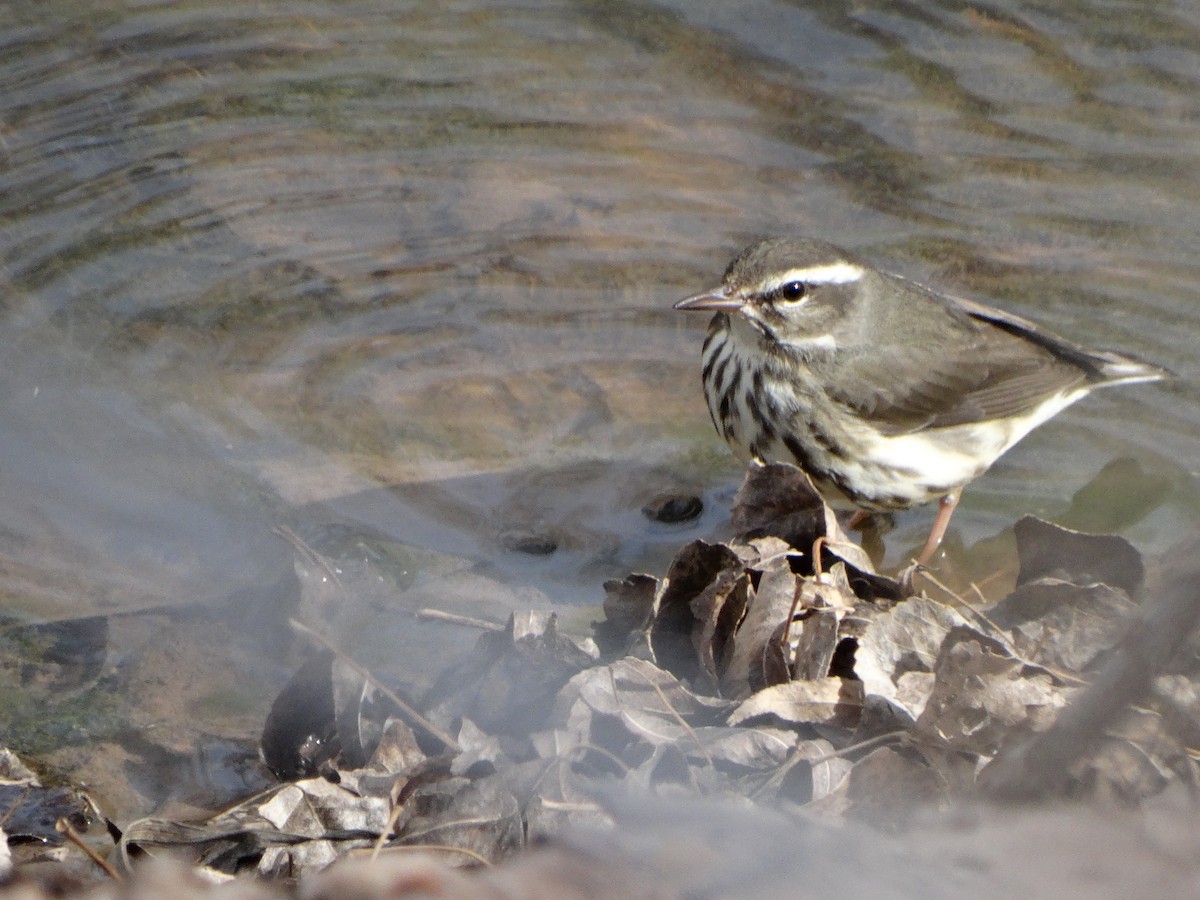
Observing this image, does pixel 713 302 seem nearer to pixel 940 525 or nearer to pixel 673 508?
pixel 673 508

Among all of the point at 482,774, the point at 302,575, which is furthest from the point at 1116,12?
the point at 482,774

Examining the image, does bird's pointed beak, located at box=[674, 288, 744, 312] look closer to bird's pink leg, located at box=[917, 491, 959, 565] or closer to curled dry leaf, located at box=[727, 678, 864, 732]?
bird's pink leg, located at box=[917, 491, 959, 565]

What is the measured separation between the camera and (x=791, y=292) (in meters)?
6.12

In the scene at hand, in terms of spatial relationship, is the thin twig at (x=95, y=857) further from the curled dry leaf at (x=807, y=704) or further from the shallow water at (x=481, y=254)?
the curled dry leaf at (x=807, y=704)

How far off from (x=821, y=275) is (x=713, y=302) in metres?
0.60

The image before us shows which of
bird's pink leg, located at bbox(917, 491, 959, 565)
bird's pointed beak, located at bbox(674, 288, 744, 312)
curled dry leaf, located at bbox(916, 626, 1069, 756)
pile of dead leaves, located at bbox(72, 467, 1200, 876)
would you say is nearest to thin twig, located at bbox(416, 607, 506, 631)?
pile of dead leaves, located at bbox(72, 467, 1200, 876)

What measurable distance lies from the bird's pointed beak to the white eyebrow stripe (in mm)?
166

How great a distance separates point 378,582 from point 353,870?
390cm

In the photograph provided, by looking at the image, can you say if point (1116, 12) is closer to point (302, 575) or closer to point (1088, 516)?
point (1088, 516)

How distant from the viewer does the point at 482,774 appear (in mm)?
3963

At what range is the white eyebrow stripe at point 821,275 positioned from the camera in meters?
6.04

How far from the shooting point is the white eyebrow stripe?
19.8 ft

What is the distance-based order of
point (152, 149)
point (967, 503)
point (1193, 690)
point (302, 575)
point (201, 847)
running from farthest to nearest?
point (152, 149) → point (967, 503) → point (302, 575) → point (1193, 690) → point (201, 847)

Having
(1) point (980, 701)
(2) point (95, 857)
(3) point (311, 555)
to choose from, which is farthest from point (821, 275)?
(2) point (95, 857)
